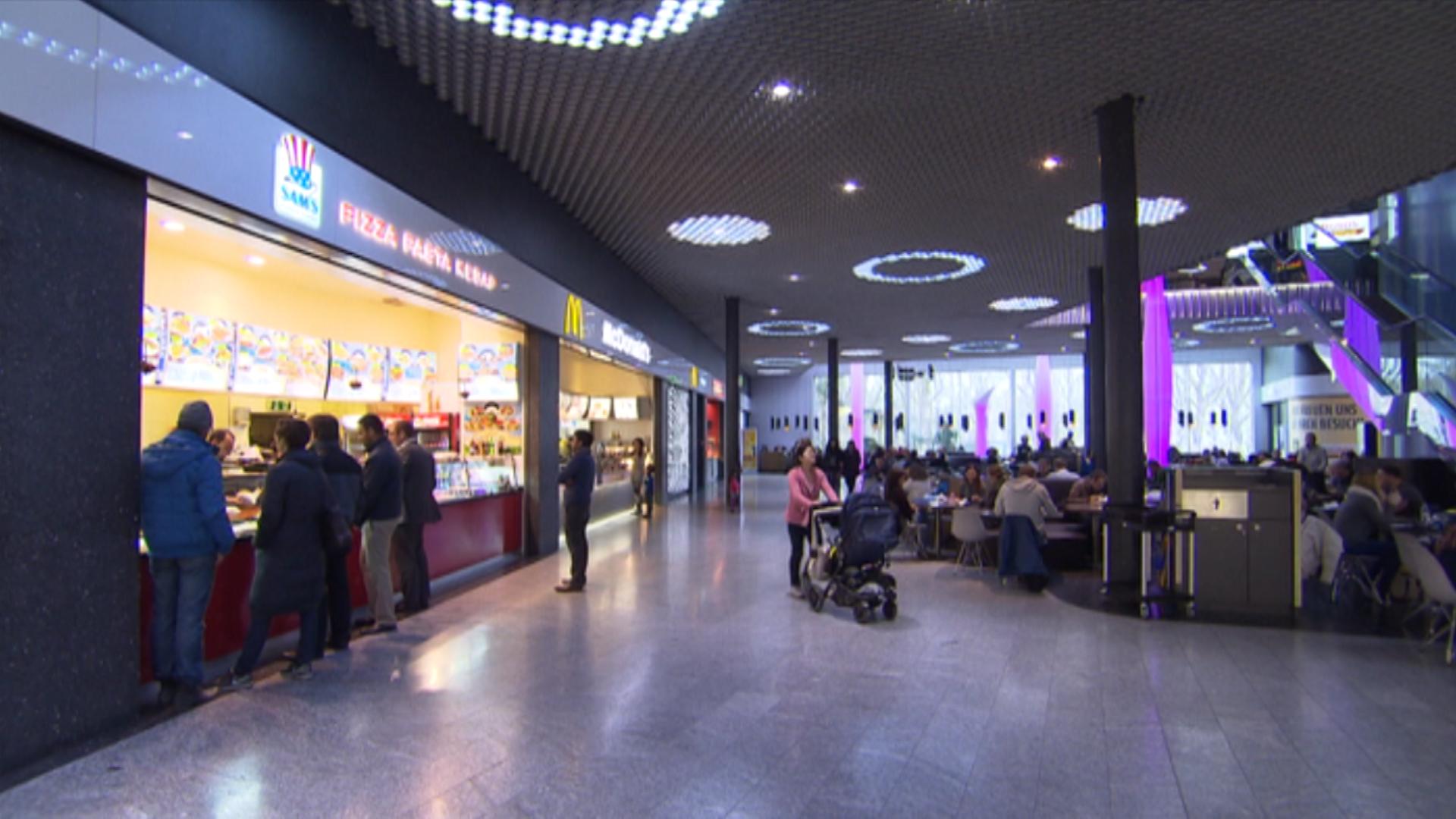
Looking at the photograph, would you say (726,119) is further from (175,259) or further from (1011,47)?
(175,259)

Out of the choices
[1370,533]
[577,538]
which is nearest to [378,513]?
[577,538]

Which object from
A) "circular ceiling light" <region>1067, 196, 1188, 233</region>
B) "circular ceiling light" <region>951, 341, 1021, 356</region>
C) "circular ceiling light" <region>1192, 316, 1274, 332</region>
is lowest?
"circular ceiling light" <region>1067, 196, 1188, 233</region>

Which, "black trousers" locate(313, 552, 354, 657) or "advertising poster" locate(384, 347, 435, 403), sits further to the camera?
"advertising poster" locate(384, 347, 435, 403)

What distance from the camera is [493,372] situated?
8523mm

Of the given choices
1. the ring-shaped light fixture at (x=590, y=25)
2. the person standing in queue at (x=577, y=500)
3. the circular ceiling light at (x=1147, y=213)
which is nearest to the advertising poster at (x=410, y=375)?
the person standing in queue at (x=577, y=500)

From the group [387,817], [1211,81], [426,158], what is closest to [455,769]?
[387,817]

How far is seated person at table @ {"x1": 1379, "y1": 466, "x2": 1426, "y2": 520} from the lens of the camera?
762cm

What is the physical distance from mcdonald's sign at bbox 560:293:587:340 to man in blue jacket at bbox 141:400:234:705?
5523 millimetres

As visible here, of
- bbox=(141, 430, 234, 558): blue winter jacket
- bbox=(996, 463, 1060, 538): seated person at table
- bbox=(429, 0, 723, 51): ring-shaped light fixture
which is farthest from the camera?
bbox=(996, 463, 1060, 538): seated person at table

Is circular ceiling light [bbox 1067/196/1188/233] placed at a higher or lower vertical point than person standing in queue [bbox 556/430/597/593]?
higher

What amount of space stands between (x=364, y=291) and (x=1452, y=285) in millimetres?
14681

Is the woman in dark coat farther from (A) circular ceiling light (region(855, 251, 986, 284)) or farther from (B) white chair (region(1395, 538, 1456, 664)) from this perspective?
(A) circular ceiling light (region(855, 251, 986, 284))

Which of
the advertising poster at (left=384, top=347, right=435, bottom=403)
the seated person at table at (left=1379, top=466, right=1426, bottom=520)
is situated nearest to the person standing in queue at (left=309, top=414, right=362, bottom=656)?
the advertising poster at (left=384, top=347, right=435, bottom=403)

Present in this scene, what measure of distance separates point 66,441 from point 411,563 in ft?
9.72
